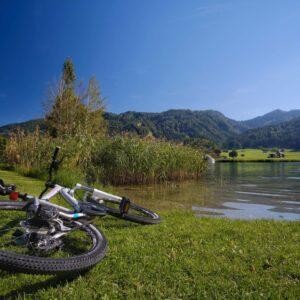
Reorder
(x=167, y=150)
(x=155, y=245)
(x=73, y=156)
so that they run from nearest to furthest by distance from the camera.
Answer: (x=155, y=245), (x=73, y=156), (x=167, y=150)

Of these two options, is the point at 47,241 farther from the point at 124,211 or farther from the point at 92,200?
the point at 124,211

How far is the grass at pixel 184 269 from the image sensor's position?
14.3 feet

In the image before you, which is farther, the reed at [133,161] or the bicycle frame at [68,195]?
the reed at [133,161]

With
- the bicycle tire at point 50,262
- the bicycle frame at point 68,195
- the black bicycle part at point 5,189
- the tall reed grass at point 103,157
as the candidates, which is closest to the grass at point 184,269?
the bicycle tire at point 50,262

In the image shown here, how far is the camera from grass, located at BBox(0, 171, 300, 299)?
14.3 feet

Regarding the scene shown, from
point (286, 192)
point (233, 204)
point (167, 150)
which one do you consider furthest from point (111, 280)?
point (167, 150)

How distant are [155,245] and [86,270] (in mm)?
1738

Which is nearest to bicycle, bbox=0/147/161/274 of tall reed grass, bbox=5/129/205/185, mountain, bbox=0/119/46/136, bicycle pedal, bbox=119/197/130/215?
bicycle pedal, bbox=119/197/130/215

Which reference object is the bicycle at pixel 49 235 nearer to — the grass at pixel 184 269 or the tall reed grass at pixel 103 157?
the grass at pixel 184 269

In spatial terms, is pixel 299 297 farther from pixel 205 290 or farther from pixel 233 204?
pixel 233 204

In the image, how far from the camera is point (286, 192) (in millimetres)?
18734

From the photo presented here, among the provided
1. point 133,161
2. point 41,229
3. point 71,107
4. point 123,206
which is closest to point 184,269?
point 41,229

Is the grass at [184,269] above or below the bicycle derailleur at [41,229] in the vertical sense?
below

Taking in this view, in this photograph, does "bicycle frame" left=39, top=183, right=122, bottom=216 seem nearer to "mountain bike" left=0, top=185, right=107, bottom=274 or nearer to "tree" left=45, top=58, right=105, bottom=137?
"mountain bike" left=0, top=185, right=107, bottom=274
